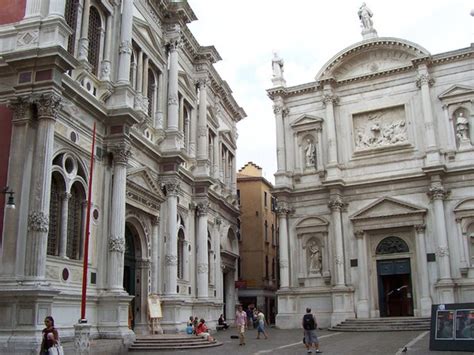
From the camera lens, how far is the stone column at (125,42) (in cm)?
2136

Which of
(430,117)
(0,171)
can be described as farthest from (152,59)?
(430,117)

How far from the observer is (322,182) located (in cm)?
3316

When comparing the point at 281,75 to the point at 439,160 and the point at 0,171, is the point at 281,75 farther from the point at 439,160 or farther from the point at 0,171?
the point at 0,171

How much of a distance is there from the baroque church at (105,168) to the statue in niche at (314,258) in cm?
566

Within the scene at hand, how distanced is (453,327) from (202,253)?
15.3m

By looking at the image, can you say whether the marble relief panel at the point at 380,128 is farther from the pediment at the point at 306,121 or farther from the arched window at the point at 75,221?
the arched window at the point at 75,221

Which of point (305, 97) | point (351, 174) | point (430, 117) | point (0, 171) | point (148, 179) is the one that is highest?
point (305, 97)

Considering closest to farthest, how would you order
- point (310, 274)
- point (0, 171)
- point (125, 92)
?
1. point (0, 171)
2. point (125, 92)
3. point (310, 274)

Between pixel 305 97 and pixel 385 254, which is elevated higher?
pixel 305 97

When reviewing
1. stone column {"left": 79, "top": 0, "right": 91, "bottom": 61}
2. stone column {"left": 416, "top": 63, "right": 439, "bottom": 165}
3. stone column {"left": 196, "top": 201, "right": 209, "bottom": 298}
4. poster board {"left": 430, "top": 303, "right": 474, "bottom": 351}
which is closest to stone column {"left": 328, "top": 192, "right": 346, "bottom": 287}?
stone column {"left": 416, "top": 63, "right": 439, "bottom": 165}

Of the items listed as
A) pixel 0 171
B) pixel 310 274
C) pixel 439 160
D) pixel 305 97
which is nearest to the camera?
pixel 0 171

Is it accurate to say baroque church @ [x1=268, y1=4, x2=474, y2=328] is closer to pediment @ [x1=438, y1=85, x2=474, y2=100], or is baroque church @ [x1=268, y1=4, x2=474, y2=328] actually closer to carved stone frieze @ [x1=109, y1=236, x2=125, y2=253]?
pediment @ [x1=438, y1=85, x2=474, y2=100]

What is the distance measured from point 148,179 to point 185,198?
484cm

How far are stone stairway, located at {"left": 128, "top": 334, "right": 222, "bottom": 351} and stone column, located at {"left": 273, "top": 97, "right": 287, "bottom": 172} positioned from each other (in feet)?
54.0
